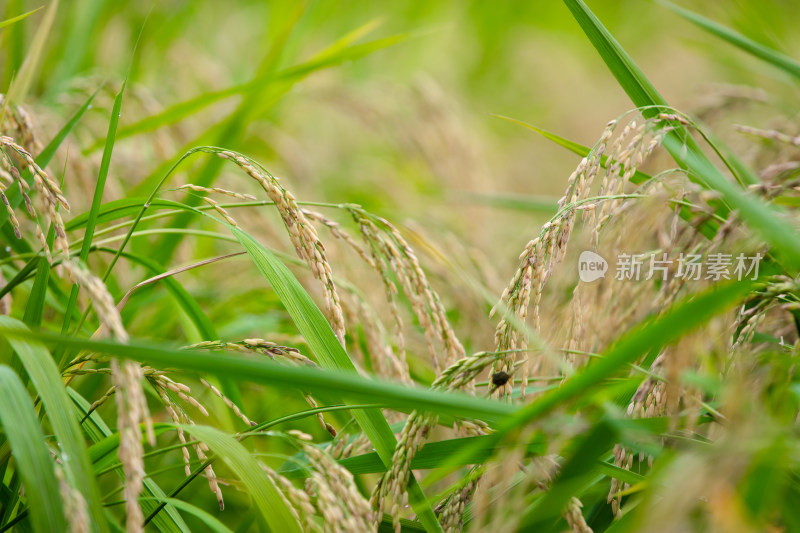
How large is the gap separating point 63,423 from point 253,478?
20cm

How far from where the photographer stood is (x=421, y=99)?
2311 millimetres

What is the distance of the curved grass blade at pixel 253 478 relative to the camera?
2.19 ft

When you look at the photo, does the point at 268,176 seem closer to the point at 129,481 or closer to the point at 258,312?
the point at 129,481

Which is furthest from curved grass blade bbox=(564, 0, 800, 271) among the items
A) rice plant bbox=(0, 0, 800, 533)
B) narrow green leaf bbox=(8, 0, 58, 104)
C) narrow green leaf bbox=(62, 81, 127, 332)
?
narrow green leaf bbox=(8, 0, 58, 104)

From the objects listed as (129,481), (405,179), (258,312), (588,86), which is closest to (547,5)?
(588,86)

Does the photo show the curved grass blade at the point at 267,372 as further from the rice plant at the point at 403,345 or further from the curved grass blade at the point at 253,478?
the curved grass blade at the point at 253,478

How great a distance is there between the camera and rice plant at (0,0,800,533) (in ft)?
1.84

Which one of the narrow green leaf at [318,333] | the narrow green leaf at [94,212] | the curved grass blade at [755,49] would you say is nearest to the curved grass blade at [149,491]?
the narrow green leaf at [94,212]

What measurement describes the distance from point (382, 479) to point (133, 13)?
2.88m

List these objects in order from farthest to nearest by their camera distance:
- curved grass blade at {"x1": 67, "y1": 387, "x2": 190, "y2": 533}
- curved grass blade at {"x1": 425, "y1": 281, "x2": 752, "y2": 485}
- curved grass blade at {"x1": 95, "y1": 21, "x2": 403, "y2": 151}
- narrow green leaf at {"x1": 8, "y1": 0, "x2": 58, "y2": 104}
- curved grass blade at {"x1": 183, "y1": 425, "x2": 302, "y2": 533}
A: 1. curved grass blade at {"x1": 95, "y1": 21, "x2": 403, "y2": 151}
2. narrow green leaf at {"x1": 8, "y1": 0, "x2": 58, "y2": 104}
3. curved grass blade at {"x1": 67, "y1": 387, "x2": 190, "y2": 533}
4. curved grass blade at {"x1": 183, "y1": 425, "x2": 302, "y2": 533}
5. curved grass blade at {"x1": 425, "y1": 281, "x2": 752, "y2": 485}

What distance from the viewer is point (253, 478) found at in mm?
673

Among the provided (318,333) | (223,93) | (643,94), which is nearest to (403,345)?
(318,333)

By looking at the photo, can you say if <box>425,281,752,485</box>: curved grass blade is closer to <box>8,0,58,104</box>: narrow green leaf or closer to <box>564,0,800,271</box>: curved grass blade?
<box>564,0,800,271</box>: curved grass blade

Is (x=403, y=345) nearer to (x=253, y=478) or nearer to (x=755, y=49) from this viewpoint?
(x=253, y=478)
